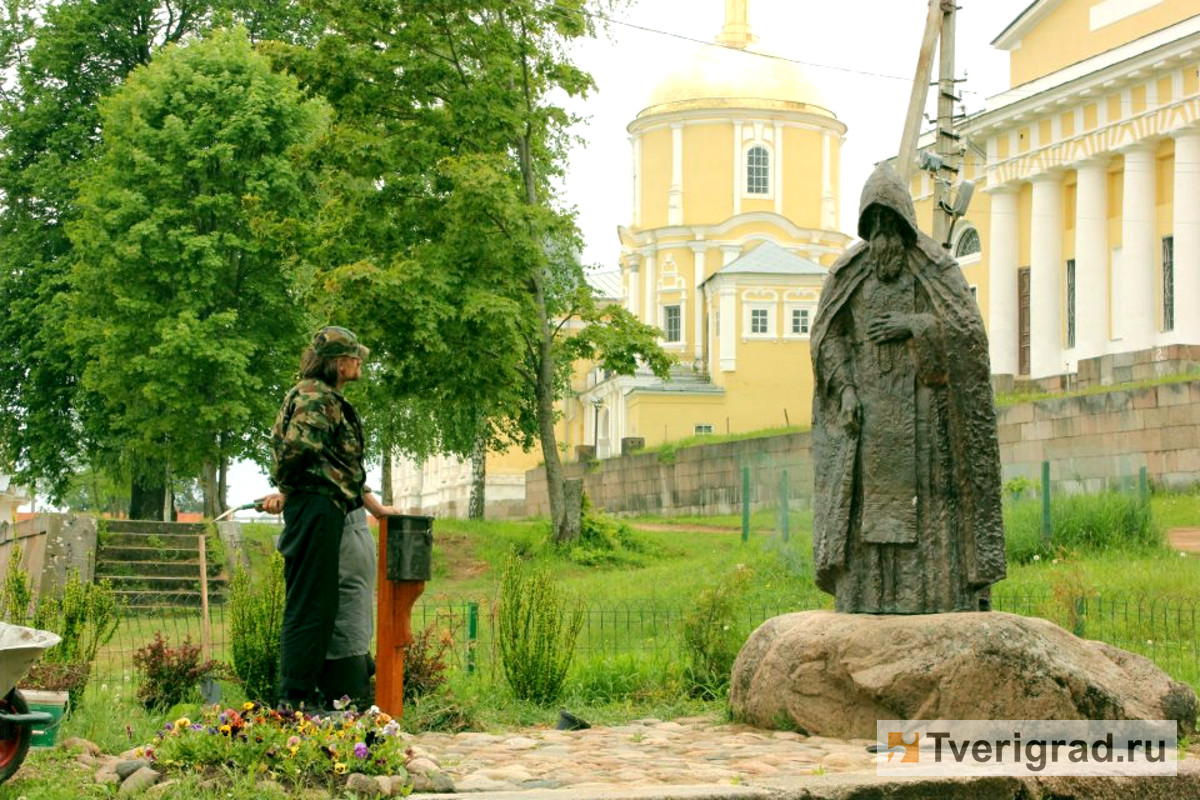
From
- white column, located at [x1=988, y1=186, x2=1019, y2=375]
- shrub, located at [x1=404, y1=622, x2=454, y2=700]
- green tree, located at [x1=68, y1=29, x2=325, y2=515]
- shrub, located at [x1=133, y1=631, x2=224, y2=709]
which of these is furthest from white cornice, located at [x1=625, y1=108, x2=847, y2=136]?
shrub, located at [x1=133, y1=631, x2=224, y2=709]

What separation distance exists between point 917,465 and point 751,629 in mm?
2976

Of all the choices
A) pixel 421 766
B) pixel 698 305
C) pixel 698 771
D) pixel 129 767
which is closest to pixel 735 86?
pixel 698 305

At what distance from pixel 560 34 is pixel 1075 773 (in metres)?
22.5

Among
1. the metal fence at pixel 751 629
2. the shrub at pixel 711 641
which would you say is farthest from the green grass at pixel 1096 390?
the shrub at pixel 711 641

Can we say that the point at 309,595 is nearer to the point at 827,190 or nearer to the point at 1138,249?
the point at 1138,249

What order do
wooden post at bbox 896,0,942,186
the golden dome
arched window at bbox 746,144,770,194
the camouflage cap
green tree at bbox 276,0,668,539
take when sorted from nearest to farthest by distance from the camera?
the camouflage cap < wooden post at bbox 896,0,942,186 < green tree at bbox 276,0,668,539 < arched window at bbox 746,144,770,194 < the golden dome

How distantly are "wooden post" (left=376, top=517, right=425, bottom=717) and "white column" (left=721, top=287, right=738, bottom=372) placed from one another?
4718 cm

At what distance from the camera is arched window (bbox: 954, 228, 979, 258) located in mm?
47688

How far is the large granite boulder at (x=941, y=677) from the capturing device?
8.50 meters

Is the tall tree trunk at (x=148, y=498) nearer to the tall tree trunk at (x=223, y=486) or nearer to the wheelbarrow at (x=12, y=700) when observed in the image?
the tall tree trunk at (x=223, y=486)

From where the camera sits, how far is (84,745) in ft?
26.2

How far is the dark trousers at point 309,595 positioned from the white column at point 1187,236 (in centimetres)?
3263

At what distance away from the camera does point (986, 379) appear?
9.51 metres

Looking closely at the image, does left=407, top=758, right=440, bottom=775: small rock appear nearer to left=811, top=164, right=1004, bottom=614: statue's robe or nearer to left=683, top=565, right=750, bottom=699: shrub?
left=811, top=164, right=1004, bottom=614: statue's robe
